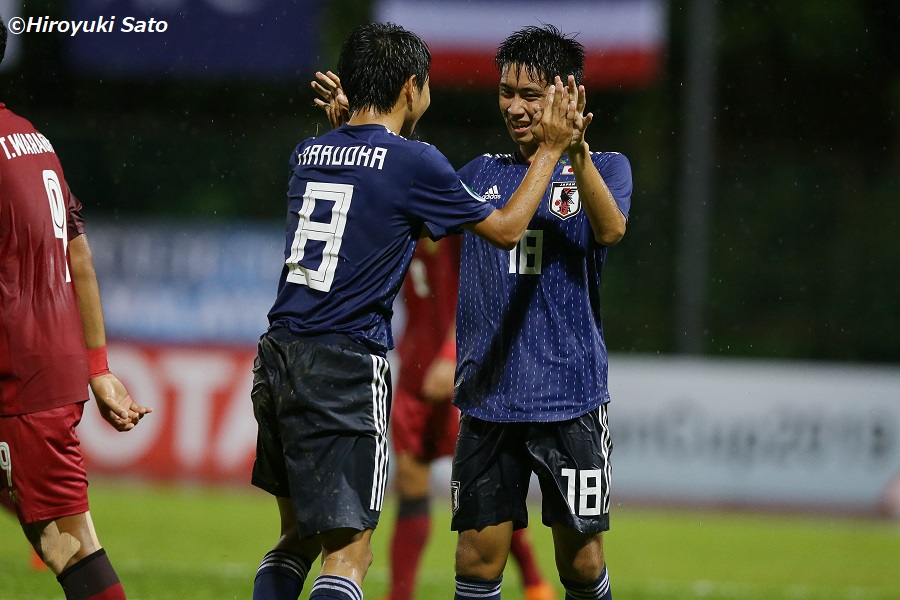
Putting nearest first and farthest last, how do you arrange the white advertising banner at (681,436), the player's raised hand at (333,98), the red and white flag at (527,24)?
the player's raised hand at (333,98) → the white advertising banner at (681,436) → the red and white flag at (527,24)

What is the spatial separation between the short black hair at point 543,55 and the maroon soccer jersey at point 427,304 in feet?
5.80

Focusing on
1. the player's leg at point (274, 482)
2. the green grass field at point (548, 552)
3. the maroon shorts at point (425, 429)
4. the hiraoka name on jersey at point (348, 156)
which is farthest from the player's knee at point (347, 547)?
the green grass field at point (548, 552)

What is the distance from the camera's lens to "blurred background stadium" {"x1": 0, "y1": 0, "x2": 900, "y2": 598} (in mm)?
9688

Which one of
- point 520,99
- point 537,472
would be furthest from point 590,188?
point 537,472

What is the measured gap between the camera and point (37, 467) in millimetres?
3549

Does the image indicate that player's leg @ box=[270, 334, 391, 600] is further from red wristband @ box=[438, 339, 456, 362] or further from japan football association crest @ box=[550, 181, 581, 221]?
red wristband @ box=[438, 339, 456, 362]

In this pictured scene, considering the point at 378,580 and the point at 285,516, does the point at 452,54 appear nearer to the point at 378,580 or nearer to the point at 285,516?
the point at 378,580

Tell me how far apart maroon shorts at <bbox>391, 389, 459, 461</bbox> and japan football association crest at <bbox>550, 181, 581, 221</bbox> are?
6.09 feet

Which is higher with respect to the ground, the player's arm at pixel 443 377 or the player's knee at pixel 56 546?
the player's arm at pixel 443 377

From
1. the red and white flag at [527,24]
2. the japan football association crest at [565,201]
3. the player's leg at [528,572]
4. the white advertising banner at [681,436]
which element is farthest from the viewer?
the red and white flag at [527,24]

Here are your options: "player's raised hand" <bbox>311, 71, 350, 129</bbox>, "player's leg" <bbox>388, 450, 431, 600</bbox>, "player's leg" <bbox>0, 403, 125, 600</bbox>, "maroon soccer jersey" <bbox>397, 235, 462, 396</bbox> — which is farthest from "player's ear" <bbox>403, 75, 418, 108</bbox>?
"player's leg" <bbox>388, 450, 431, 600</bbox>

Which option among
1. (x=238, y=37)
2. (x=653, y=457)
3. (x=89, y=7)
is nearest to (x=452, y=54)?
(x=238, y=37)

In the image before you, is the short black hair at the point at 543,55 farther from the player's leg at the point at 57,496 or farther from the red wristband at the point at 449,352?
the player's leg at the point at 57,496

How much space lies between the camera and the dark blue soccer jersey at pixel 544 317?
12.8 feet
